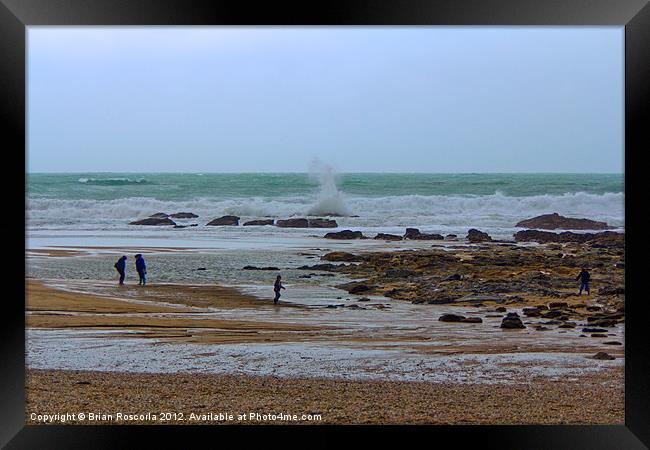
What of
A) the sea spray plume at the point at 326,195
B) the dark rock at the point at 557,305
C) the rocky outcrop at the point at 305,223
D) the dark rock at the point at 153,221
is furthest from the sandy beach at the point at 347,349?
the dark rock at the point at 153,221

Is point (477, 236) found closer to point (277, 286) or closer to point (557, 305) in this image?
point (557, 305)

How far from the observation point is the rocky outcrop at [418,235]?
169 inches

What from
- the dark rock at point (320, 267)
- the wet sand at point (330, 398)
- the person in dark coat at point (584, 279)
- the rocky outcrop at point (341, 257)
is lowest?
the wet sand at point (330, 398)

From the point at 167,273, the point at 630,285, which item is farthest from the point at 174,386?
the point at 630,285

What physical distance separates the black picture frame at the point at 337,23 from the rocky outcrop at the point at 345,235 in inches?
55.5

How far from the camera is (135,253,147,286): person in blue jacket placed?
14.1 ft

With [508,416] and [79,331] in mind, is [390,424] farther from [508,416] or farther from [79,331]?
[79,331]

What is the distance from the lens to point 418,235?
4.30 meters

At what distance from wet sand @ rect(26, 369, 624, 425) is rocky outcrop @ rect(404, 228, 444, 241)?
1.02 metres

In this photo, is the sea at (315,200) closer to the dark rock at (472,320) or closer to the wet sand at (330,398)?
the dark rock at (472,320)

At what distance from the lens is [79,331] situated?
4152mm

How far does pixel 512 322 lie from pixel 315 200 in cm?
163

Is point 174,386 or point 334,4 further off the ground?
point 334,4

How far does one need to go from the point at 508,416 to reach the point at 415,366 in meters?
0.66
